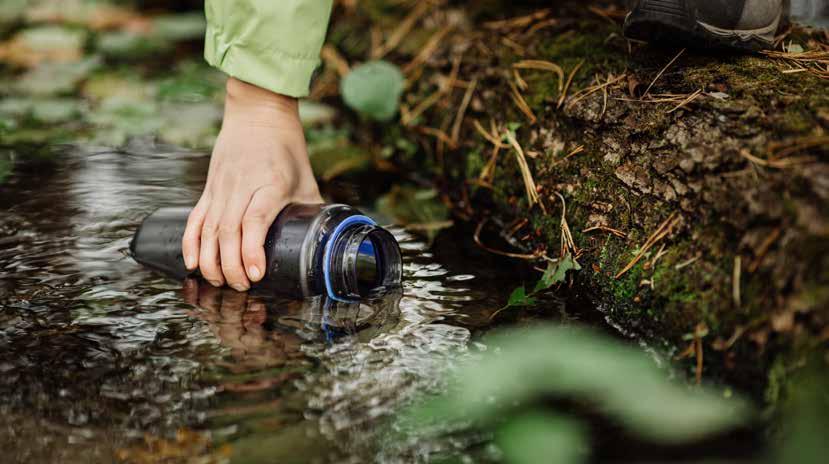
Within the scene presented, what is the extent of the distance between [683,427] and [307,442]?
581mm

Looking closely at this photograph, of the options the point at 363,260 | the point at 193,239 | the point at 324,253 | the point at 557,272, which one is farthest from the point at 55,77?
the point at 557,272

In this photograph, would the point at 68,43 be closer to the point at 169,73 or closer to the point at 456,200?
the point at 169,73

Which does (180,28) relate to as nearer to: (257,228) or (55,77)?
(55,77)

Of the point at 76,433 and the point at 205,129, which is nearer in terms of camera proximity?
the point at 76,433

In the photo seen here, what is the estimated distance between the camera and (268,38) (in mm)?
1800

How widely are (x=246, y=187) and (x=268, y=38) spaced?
0.34 m

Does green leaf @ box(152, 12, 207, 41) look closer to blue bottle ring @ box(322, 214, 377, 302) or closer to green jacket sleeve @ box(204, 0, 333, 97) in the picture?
green jacket sleeve @ box(204, 0, 333, 97)

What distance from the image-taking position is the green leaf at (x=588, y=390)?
1302 millimetres

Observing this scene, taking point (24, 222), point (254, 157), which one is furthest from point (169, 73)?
point (254, 157)

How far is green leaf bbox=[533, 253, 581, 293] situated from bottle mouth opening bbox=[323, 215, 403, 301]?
12.2 inches

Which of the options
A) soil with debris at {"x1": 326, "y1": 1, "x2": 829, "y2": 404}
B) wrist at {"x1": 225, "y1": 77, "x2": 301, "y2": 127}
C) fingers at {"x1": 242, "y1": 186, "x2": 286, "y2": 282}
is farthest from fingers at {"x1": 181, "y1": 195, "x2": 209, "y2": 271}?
soil with debris at {"x1": 326, "y1": 1, "x2": 829, "y2": 404}

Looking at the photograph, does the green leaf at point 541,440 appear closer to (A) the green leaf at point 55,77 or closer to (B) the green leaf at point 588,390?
(B) the green leaf at point 588,390

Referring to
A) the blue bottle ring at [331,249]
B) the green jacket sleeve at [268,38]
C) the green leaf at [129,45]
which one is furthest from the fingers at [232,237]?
the green leaf at [129,45]

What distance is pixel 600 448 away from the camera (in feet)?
4.11
